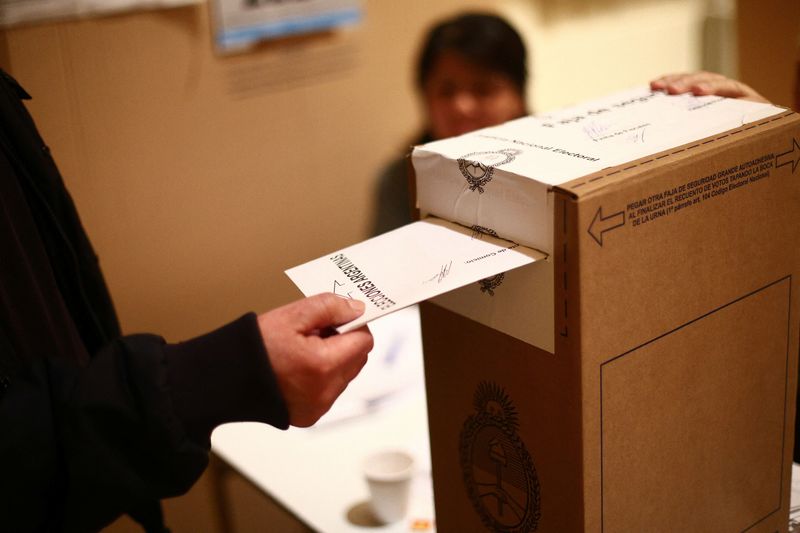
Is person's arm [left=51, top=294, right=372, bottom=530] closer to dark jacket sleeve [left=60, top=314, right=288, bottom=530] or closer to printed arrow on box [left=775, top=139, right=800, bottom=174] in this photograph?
dark jacket sleeve [left=60, top=314, right=288, bottom=530]

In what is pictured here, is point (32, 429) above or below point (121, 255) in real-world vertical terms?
above

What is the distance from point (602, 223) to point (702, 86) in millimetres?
390

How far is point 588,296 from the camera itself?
2.38ft

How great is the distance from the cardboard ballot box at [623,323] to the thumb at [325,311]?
16cm

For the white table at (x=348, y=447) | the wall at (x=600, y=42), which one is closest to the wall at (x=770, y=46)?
the white table at (x=348, y=447)

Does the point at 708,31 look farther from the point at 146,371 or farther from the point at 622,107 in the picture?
the point at 146,371

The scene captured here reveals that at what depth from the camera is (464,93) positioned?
240cm

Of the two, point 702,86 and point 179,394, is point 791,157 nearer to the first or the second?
point 702,86

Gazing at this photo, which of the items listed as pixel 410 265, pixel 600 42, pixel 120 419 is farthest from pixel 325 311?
pixel 600 42

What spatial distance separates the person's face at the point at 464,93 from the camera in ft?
7.83

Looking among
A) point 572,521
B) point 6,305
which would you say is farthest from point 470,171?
point 6,305

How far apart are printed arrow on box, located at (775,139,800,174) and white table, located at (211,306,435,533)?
2.43 feet

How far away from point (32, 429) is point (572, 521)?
0.54 m
